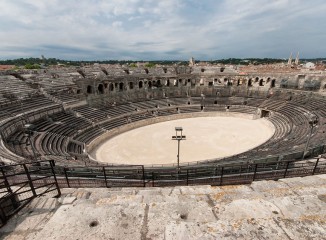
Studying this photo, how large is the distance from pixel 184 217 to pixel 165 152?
21.5 m

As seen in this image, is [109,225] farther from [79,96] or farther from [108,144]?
[79,96]

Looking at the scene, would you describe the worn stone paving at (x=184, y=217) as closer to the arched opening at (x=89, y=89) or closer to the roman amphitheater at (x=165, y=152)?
the roman amphitheater at (x=165, y=152)

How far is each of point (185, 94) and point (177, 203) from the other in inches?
1879

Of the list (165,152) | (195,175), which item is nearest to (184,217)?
(195,175)

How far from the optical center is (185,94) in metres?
51.2

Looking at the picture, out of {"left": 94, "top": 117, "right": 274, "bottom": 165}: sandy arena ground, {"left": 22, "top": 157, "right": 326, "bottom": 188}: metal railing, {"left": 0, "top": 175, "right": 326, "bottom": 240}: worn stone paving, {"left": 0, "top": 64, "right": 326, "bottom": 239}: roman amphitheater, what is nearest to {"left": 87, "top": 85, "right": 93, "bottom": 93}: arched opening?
{"left": 0, "top": 64, "right": 326, "bottom": 239}: roman amphitheater

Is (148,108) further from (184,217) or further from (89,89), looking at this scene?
(184,217)

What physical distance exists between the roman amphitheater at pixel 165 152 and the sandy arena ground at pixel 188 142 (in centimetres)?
→ 21

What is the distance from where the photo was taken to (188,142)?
28344 mm

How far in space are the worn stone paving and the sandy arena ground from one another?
18.5 metres

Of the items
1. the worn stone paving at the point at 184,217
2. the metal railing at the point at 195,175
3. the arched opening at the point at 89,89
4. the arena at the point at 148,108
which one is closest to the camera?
the worn stone paving at the point at 184,217

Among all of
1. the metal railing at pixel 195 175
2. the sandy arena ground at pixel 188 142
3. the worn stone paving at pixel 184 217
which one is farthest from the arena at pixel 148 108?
the worn stone paving at pixel 184 217

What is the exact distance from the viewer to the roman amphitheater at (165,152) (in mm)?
4043

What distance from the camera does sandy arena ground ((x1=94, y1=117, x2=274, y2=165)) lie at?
24.4 meters
